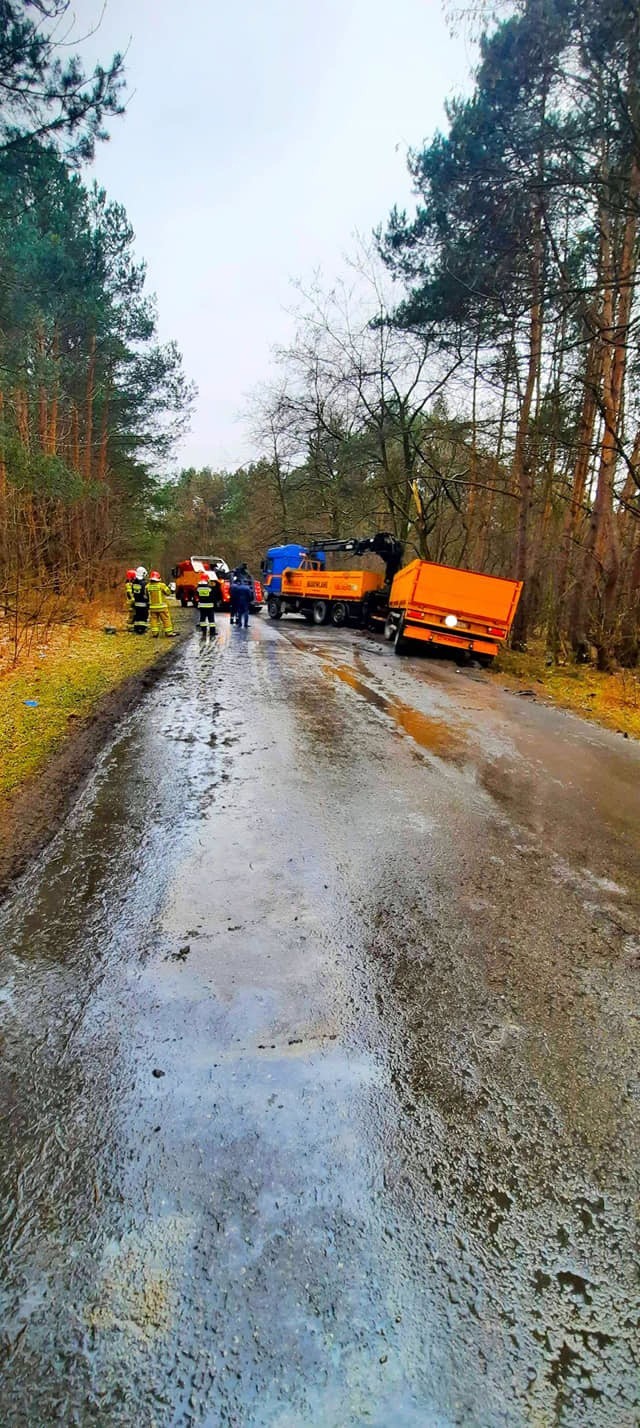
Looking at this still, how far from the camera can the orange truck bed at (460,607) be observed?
46.3ft

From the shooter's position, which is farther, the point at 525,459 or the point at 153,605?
the point at 525,459

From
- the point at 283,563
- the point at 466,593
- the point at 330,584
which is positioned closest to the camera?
the point at 466,593

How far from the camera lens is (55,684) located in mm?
9062

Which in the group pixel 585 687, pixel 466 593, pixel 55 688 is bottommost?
pixel 55 688

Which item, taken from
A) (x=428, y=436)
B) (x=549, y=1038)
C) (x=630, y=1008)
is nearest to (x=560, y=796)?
(x=630, y=1008)

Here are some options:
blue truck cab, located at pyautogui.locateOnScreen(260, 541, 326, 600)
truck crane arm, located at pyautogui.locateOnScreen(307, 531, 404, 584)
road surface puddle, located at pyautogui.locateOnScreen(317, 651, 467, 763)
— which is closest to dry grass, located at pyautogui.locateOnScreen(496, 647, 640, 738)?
road surface puddle, located at pyautogui.locateOnScreen(317, 651, 467, 763)

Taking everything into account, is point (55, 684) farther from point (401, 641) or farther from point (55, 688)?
point (401, 641)

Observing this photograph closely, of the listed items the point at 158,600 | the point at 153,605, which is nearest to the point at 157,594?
the point at 158,600

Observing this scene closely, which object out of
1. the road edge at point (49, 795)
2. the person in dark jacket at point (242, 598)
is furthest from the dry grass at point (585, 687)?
the person in dark jacket at point (242, 598)

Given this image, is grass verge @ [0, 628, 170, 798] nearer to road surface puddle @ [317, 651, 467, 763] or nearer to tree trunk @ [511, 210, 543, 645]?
road surface puddle @ [317, 651, 467, 763]

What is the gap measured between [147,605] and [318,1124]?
14.7 meters

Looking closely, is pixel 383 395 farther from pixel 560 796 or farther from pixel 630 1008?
pixel 630 1008

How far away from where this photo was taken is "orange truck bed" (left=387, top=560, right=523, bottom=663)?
46.3ft

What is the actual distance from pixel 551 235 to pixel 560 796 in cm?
812
